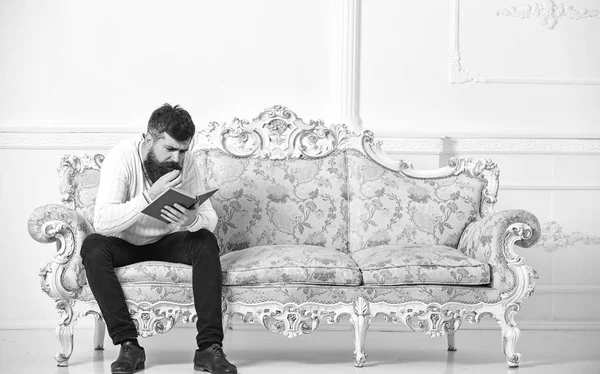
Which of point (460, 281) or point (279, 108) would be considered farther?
point (279, 108)

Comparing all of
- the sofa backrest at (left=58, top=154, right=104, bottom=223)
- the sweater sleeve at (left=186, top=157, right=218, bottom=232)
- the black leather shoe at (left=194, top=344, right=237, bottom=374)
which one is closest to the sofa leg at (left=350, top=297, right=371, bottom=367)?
the black leather shoe at (left=194, top=344, right=237, bottom=374)

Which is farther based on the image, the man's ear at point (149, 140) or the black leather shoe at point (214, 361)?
the man's ear at point (149, 140)

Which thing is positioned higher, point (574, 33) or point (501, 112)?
point (574, 33)

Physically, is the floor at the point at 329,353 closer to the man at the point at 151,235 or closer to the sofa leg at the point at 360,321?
the sofa leg at the point at 360,321

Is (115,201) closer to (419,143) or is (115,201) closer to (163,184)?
(163,184)

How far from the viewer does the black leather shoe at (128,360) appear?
2.85m

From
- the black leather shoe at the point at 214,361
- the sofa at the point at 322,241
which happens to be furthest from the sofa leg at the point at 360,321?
the black leather shoe at the point at 214,361

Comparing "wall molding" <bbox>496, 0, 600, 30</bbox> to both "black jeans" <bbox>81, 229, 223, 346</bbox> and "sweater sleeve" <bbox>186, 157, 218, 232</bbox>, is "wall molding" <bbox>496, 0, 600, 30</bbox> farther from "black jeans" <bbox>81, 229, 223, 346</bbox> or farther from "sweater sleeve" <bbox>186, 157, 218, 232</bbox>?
"black jeans" <bbox>81, 229, 223, 346</bbox>

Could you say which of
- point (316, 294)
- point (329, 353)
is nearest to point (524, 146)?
point (329, 353)

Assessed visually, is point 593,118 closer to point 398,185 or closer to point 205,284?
point 398,185

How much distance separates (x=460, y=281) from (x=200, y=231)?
1.08 m

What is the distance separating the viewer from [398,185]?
371 cm

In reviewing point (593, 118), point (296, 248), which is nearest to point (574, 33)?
point (593, 118)

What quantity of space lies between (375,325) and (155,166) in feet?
5.64
